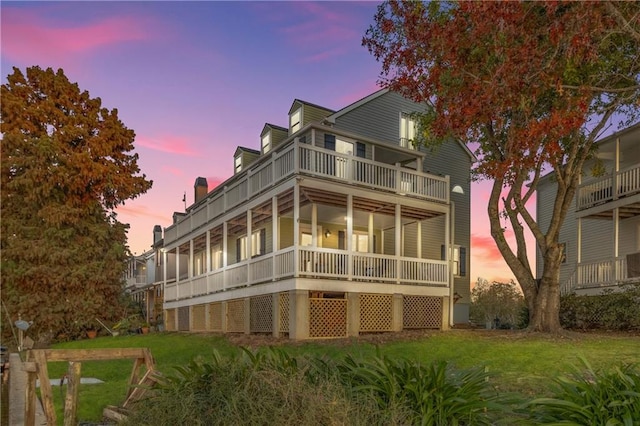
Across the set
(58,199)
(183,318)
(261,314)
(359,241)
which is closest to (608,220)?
(359,241)

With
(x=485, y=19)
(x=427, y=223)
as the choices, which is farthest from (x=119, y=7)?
(x=427, y=223)

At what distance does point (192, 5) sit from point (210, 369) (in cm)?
839

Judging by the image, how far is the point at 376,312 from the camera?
17.6 meters

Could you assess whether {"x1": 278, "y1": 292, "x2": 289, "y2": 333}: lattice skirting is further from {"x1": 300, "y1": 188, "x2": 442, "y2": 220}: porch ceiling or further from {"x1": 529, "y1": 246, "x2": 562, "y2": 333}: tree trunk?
{"x1": 529, "y1": 246, "x2": 562, "y2": 333}: tree trunk

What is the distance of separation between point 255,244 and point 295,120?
660 centimetres

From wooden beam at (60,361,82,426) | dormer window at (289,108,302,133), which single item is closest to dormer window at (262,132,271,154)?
dormer window at (289,108,302,133)

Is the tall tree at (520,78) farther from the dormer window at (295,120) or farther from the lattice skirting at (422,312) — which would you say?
the dormer window at (295,120)

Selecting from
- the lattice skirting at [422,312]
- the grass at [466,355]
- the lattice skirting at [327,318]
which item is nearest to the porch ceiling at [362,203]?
the lattice skirting at [422,312]

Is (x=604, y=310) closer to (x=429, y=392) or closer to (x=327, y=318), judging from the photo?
(x=327, y=318)

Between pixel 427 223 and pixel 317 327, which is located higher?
pixel 427 223

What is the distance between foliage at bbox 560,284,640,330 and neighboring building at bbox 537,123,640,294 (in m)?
1.37

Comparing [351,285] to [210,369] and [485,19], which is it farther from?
[210,369]

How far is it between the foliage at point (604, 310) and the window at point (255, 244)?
1347 cm

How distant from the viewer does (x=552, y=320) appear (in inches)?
594
